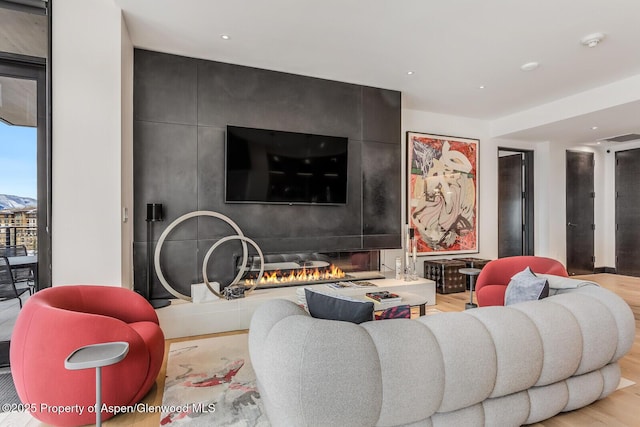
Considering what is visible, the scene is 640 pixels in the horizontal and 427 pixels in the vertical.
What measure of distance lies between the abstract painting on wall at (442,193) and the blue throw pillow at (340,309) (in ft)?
12.9

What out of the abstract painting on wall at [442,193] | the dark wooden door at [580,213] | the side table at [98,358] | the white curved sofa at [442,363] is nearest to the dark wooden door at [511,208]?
the dark wooden door at [580,213]

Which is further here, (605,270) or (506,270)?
(605,270)

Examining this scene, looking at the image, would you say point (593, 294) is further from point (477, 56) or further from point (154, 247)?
point (154, 247)

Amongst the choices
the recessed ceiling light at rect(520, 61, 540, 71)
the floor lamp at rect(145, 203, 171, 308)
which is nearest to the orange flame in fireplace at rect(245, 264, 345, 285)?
the floor lamp at rect(145, 203, 171, 308)

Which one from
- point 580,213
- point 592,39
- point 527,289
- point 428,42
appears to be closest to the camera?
point 527,289

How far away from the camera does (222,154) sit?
155 inches

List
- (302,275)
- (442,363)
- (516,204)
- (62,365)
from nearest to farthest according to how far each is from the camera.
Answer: (442,363), (62,365), (302,275), (516,204)

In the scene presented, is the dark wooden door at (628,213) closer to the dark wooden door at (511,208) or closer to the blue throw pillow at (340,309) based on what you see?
the dark wooden door at (511,208)

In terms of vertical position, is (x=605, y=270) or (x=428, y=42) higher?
(x=428, y=42)

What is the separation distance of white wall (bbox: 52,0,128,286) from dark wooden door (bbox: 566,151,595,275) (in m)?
7.70

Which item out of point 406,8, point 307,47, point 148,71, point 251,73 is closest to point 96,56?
point 148,71

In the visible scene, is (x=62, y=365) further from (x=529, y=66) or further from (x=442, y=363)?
(x=529, y=66)

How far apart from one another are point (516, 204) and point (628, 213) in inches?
90.9

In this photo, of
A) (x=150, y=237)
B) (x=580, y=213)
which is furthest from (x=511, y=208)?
(x=150, y=237)
